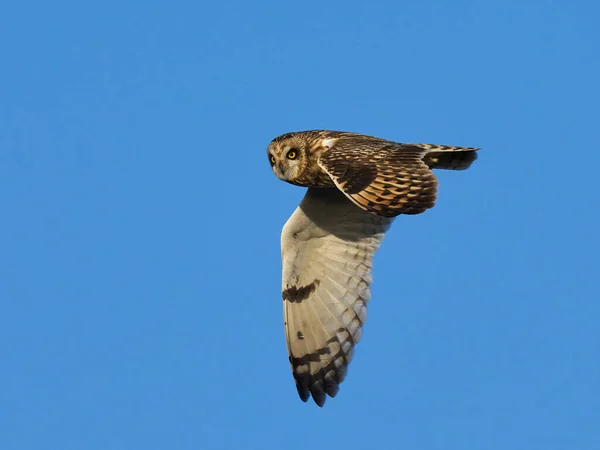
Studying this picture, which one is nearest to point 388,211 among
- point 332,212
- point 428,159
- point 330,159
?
point 330,159

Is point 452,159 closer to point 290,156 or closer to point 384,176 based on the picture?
point 290,156

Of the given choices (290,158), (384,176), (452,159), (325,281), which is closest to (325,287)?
(325,281)

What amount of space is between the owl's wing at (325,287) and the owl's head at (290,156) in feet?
2.74

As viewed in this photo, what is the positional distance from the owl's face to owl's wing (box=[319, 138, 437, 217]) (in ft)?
2.35

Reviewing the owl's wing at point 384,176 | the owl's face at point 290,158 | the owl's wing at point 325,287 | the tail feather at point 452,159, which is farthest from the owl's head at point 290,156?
the tail feather at point 452,159

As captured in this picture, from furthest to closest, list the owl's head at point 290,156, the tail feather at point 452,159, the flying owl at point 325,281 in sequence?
the flying owl at point 325,281 → the owl's head at point 290,156 → the tail feather at point 452,159

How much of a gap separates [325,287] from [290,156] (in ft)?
5.44

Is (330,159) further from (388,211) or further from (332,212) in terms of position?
(332,212)

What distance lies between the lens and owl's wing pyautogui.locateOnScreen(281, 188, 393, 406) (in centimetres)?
1150

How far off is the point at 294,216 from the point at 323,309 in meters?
0.96

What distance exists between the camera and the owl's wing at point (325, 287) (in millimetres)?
11500

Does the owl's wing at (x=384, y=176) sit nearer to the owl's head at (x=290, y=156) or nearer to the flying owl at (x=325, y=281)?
the owl's head at (x=290, y=156)

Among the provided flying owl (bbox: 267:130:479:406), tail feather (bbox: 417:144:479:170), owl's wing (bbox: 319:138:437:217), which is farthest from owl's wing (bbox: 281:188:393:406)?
owl's wing (bbox: 319:138:437:217)

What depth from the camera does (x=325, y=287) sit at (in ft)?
38.2
